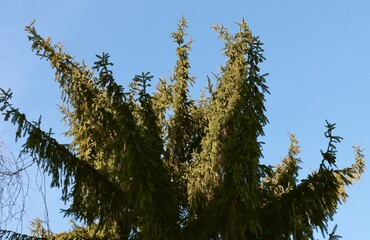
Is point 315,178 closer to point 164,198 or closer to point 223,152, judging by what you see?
point 223,152

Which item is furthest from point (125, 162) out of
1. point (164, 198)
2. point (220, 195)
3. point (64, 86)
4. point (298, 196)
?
point (298, 196)

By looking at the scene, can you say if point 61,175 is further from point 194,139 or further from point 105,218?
point 194,139

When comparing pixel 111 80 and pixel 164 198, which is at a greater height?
A: pixel 111 80

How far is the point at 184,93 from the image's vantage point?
1041cm

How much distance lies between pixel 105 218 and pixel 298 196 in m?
2.81

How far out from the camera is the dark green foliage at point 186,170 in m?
7.71

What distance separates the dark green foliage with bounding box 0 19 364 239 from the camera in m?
7.71

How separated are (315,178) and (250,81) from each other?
1.62 meters

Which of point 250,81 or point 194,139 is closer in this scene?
point 250,81

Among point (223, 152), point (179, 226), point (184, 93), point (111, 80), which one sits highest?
point (184, 93)

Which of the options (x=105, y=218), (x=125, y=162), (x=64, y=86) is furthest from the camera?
(x=64, y=86)

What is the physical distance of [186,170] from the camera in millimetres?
8945

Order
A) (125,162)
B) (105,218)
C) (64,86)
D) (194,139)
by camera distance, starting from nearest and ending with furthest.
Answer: (125,162) → (105,218) → (64,86) → (194,139)

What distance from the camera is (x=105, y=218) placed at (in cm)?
849
